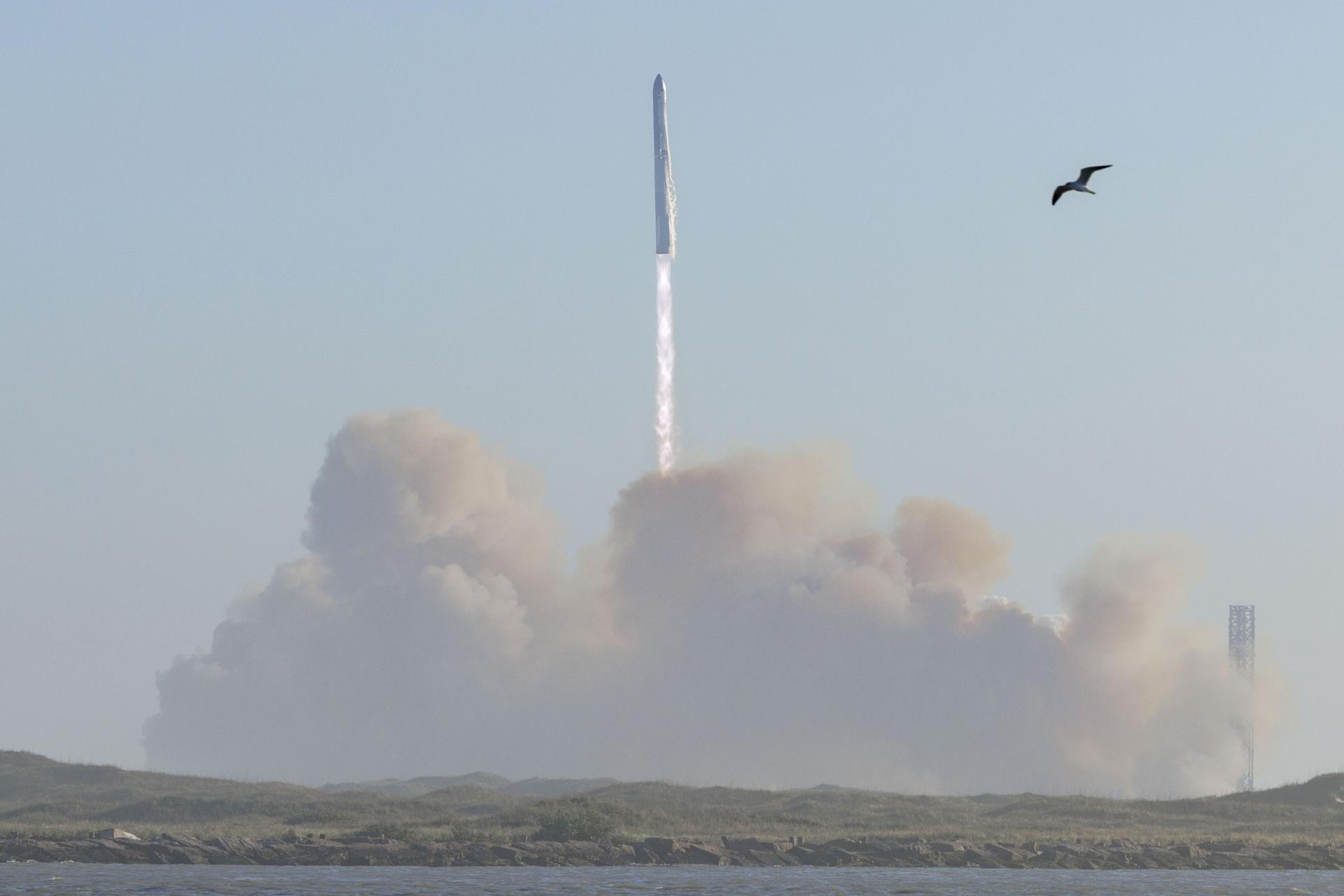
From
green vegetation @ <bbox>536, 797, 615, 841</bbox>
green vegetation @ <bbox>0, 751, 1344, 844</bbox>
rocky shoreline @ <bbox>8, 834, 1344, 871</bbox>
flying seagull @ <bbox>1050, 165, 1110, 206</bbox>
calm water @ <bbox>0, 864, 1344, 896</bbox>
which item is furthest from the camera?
green vegetation @ <bbox>0, 751, 1344, 844</bbox>

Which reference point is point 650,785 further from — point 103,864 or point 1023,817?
point 103,864

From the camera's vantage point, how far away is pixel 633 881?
101438 mm

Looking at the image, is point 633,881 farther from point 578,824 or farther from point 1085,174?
point 1085,174

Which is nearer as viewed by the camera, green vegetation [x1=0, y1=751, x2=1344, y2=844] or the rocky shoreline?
the rocky shoreline

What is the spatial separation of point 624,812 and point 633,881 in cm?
3342

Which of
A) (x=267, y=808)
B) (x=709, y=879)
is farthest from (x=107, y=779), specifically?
(x=709, y=879)

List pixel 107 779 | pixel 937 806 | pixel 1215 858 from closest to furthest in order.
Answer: pixel 1215 858
pixel 937 806
pixel 107 779

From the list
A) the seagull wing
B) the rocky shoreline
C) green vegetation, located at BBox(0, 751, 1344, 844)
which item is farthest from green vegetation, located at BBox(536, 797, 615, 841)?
the seagull wing

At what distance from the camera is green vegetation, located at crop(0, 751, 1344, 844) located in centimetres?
13100

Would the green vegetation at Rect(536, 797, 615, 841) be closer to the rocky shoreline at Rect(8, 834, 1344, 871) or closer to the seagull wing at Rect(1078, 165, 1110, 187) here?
the rocky shoreline at Rect(8, 834, 1344, 871)

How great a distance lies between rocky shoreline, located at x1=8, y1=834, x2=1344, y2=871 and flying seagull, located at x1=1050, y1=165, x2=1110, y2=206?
64661 mm

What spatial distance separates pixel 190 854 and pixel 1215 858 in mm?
57298

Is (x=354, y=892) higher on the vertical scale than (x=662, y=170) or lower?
lower

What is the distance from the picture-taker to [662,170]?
170875 mm
